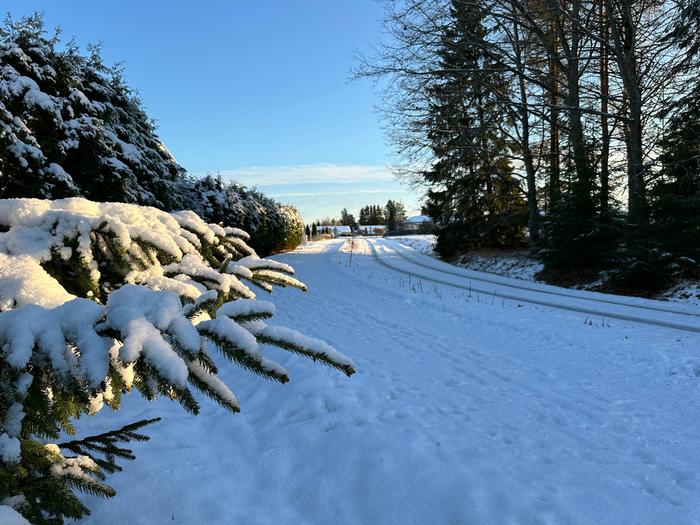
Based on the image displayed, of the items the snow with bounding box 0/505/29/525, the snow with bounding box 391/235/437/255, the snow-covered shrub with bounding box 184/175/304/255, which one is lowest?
the snow with bounding box 391/235/437/255

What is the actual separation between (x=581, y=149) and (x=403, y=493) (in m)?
14.4

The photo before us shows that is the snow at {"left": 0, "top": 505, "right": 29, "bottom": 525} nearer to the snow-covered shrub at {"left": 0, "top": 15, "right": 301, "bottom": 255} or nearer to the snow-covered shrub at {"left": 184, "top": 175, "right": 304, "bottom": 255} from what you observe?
the snow-covered shrub at {"left": 0, "top": 15, "right": 301, "bottom": 255}

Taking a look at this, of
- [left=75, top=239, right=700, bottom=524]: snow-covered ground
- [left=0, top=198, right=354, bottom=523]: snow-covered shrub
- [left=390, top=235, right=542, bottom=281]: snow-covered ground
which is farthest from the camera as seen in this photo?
[left=390, top=235, right=542, bottom=281]: snow-covered ground

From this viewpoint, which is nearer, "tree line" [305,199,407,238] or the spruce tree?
the spruce tree

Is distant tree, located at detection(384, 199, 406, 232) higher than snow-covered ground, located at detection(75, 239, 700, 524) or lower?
higher

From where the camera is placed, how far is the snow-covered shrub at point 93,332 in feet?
3.21

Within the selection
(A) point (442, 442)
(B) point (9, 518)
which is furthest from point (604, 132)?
(B) point (9, 518)

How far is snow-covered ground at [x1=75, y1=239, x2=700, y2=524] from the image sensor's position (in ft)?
7.86

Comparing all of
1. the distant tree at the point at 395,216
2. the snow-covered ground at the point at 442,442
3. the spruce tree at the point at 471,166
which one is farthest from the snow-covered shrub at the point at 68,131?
the distant tree at the point at 395,216

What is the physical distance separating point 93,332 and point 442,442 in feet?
8.83

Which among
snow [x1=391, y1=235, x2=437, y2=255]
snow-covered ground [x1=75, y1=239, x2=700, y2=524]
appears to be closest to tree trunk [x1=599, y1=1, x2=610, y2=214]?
snow-covered ground [x1=75, y1=239, x2=700, y2=524]

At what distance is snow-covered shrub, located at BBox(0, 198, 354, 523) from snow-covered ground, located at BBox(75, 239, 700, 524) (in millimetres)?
1171

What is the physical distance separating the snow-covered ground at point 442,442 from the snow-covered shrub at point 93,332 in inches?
46.1

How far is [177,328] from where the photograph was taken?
101cm
